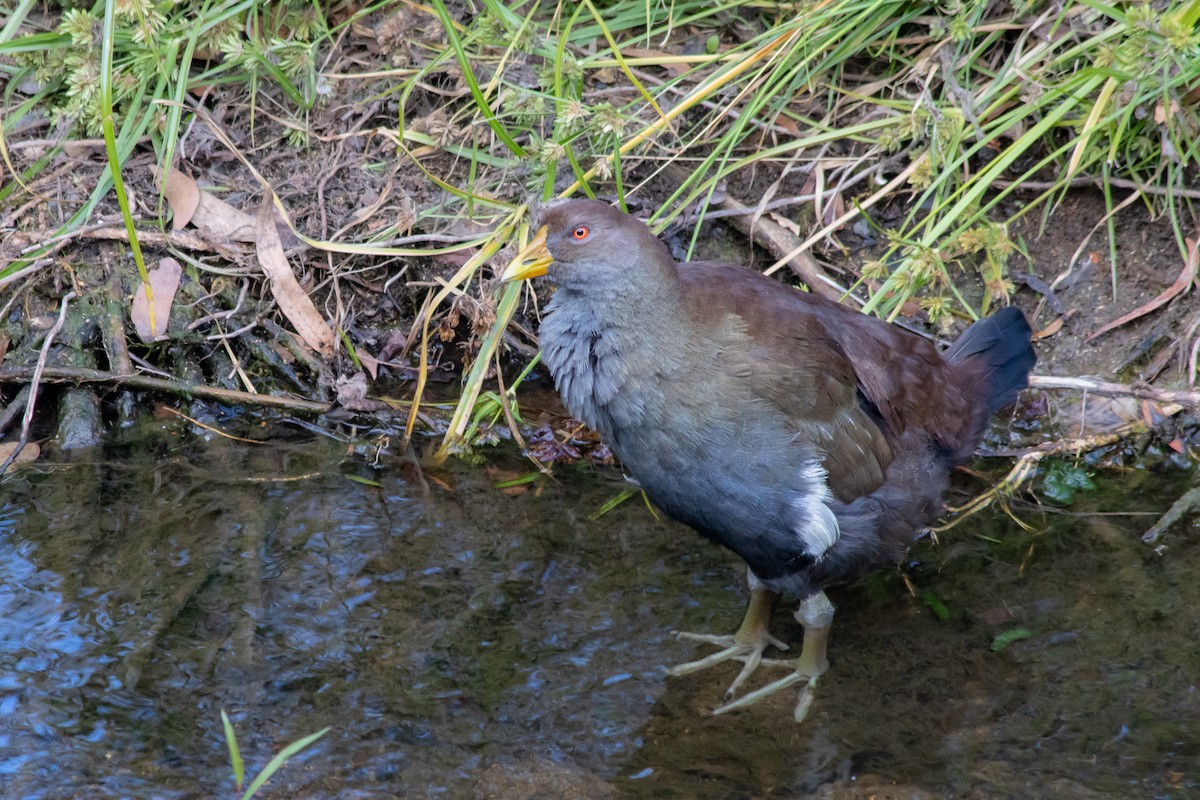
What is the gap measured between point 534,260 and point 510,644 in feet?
3.73

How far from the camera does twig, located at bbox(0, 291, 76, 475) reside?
4043mm

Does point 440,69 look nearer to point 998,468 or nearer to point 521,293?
point 521,293

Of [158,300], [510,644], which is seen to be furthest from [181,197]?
[510,644]

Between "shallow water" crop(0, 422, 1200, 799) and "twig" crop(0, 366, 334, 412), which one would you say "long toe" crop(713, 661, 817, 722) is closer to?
"shallow water" crop(0, 422, 1200, 799)

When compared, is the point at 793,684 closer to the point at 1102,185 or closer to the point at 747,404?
the point at 747,404

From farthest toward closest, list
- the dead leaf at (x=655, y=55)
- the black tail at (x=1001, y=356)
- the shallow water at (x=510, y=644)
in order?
1. the dead leaf at (x=655, y=55)
2. the black tail at (x=1001, y=356)
3. the shallow water at (x=510, y=644)

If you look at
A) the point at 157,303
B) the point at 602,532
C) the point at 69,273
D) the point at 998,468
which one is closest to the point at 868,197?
the point at 998,468

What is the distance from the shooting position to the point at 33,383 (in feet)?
13.6

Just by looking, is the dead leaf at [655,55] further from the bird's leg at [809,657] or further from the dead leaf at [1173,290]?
the bird's leg at [809,657]

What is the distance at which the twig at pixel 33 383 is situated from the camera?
4043mm

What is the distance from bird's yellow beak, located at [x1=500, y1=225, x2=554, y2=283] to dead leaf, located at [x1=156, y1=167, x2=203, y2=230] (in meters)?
1.89

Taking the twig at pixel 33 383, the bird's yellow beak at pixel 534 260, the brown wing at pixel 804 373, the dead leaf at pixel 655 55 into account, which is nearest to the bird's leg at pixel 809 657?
the brown wing at pixel 804 373

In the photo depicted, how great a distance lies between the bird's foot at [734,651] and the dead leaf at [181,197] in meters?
2.57

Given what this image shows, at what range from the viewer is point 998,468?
4.25 metres
